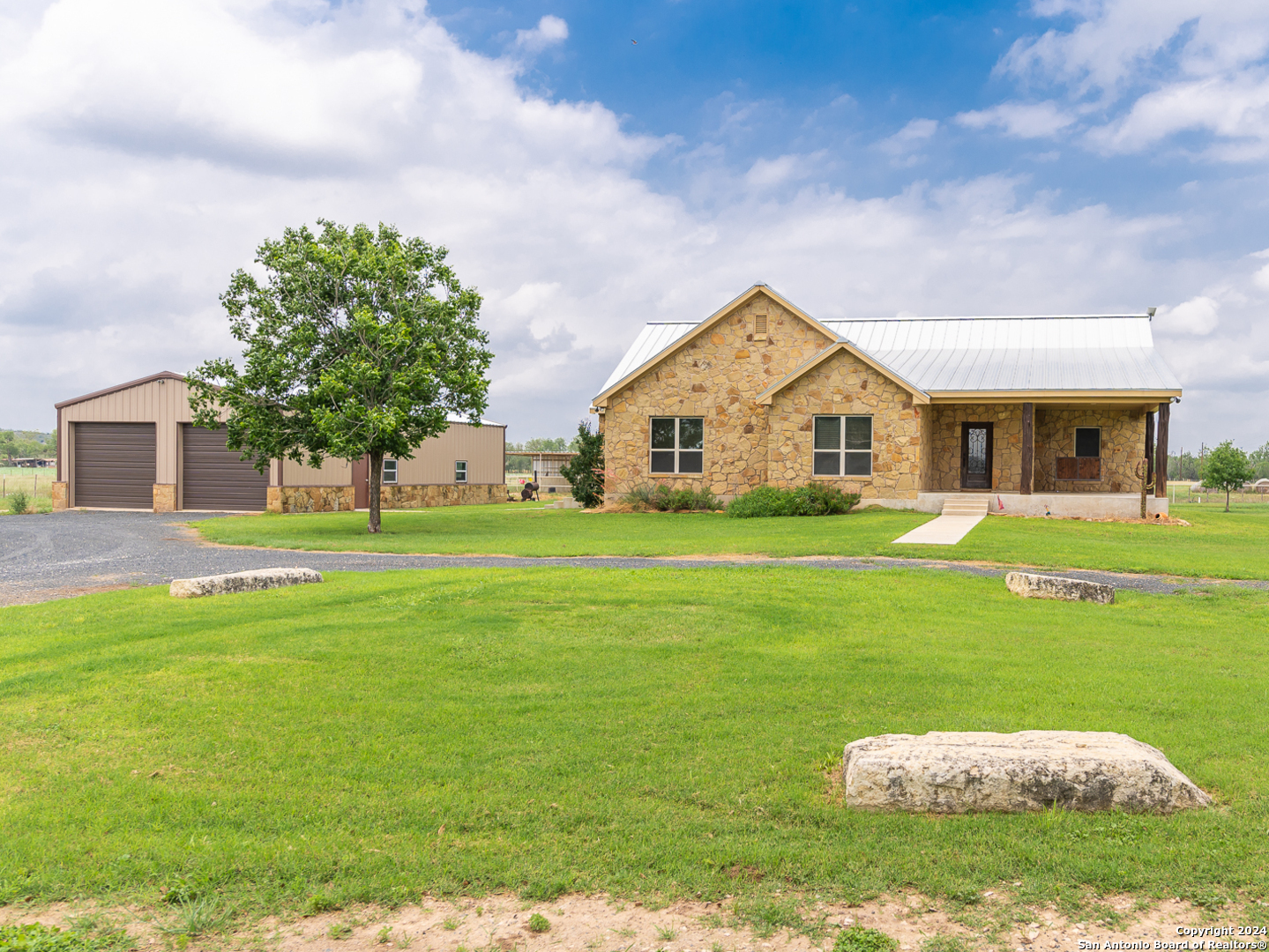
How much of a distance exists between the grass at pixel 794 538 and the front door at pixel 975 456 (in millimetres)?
4809

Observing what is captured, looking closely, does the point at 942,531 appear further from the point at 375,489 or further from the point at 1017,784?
the point at 1017,784

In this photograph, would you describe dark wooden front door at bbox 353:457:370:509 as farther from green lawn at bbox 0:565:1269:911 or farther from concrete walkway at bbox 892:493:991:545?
green lawn at bbox 0:565:1269:911

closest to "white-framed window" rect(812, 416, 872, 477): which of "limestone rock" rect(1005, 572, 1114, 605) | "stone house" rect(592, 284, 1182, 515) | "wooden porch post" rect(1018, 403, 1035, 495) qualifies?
"stone house" rect(592, 284, 1182, 515)

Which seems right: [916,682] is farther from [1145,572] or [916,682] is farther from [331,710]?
[1145,572]

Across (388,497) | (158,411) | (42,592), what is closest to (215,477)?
(158,411)

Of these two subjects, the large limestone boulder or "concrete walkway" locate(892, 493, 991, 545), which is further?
"concrete walkway" locate(892, 493, 991, 545)

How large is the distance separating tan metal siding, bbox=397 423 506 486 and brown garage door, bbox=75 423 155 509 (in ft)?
29.8

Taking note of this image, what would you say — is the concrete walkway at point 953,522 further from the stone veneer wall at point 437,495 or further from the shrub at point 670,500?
the stone veneer wall at point 437,495

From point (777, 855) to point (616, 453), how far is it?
24008 mm

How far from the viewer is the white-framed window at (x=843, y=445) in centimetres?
2522

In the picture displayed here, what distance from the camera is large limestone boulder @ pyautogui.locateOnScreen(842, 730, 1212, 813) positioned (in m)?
4.63

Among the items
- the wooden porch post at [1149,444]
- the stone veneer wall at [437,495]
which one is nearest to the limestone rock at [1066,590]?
the wooden porch post at [1149,444]

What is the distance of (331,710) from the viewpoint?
6199 millimetres

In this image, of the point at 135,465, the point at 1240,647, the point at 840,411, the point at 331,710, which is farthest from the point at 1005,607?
the point at 135,465
